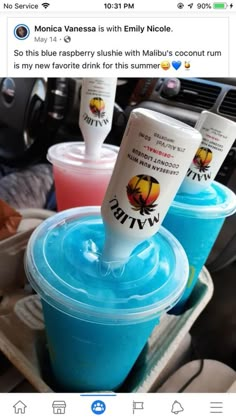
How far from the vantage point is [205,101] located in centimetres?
93

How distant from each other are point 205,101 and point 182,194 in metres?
0.51

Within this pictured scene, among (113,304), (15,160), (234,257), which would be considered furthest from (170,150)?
(15,160)

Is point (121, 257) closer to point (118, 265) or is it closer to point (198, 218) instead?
point (118, 265)

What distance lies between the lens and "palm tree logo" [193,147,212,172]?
18.6 inches

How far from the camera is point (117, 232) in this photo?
0.34m

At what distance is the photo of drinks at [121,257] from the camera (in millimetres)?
315

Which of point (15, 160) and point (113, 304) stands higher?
point (113, 304)
